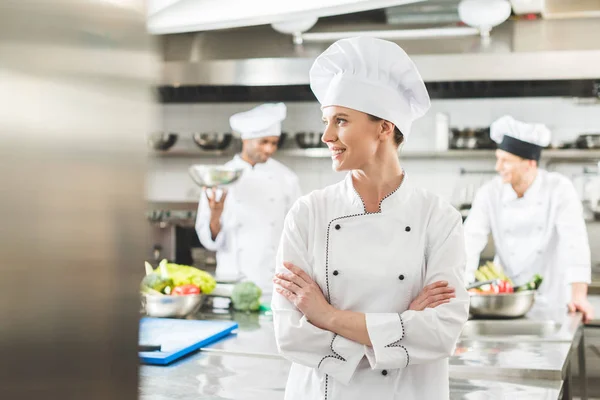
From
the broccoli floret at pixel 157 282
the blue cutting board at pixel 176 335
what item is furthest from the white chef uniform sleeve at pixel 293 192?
the blue cutting board at pixel 176 335

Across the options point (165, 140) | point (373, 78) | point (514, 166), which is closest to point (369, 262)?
point (373, 78)

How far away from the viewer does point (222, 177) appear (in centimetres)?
418

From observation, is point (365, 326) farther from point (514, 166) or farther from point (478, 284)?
point (514, 166)

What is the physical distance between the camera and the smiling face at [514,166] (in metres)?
3.75

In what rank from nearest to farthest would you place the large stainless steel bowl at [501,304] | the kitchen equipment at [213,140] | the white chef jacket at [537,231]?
1. the large stainless steel bowl at [501,304]
2. the white chef jacket at [537,231]
3. the kitchen equipment at [213,140]

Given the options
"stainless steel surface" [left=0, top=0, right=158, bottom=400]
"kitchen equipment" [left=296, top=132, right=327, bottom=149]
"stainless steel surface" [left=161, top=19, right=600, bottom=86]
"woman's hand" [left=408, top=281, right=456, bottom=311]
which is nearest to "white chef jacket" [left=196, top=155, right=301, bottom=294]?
"stainless steel surface" [left=161, top=19, right=600, bottom=86]

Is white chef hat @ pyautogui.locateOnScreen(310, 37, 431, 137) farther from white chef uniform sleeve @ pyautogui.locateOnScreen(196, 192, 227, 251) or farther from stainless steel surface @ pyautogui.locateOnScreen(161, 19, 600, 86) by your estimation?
stainless steel surface @ pyautogui.locateOnScreen(161, 19, 600, 86)

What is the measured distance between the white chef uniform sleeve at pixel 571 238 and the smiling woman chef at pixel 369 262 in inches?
76.9

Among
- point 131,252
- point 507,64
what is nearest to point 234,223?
point 507,64

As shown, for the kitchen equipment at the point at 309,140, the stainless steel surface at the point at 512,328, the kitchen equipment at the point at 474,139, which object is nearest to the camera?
the stainless steel surface at the point at 512,328

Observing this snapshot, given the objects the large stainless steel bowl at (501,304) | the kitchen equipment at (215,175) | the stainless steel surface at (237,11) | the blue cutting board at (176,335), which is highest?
the stainless steel surface at (237,11)

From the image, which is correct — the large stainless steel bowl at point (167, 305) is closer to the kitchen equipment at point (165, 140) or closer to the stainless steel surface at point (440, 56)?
the stainless steel surface at point (440, 56)

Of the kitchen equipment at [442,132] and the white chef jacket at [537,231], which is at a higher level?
the kitchen equipment at [442,132]

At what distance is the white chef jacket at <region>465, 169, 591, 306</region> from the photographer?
11.5 feet
